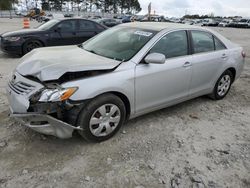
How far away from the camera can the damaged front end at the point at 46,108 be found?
8.84 ft

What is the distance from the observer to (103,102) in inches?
117

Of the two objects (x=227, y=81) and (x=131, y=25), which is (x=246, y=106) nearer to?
(x=227, y=81)

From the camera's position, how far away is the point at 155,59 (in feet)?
10.5

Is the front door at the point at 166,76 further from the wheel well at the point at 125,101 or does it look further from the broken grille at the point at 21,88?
the broken grille at the point at 21,88

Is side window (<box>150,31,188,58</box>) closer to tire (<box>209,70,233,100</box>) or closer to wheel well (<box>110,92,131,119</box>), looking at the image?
wheel well (<box>110,92,131,119</box>)

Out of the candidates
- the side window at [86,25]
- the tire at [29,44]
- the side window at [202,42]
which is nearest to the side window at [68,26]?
the side window at [86,25]

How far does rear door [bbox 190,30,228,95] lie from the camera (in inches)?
158

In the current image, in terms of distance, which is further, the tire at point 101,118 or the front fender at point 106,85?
the tire at point 101,118

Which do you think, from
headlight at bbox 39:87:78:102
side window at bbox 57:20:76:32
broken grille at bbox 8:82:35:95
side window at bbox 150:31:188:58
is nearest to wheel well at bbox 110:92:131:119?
headlight at bbox 39:87:78:102

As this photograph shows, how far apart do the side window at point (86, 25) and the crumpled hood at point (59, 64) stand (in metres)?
5.57

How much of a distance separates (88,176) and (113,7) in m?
97.0

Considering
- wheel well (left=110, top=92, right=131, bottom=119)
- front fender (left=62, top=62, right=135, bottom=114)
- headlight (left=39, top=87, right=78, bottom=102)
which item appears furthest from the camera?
wheel well (left=110, top=92, right=131, bottom=119)

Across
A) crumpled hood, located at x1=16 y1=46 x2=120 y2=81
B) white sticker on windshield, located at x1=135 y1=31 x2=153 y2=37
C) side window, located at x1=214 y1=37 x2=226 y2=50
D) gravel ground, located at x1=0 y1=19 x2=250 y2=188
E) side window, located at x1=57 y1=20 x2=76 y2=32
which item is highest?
side window, located at x1=57 y1=20 x2=76 y2=32

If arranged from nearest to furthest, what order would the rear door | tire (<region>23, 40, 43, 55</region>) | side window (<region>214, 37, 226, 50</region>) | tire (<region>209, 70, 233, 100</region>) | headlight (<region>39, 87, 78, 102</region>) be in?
headlight (<region>39, 87, 78, 102</region>), the rear door, side window (<region>214, 37, 226, 50</region>), tire (<region>209, 70, 233, 100</region>), tire (<region>23, 40, 43, 55</region>)
